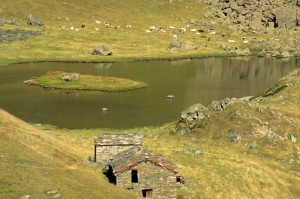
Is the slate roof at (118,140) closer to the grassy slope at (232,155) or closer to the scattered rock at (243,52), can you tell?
the grassy slope at (232,155)

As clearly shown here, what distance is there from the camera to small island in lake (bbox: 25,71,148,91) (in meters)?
112

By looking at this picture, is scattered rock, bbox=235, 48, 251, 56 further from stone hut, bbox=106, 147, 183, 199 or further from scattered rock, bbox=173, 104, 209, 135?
stone hut, bbox=106, 147, 183, 199

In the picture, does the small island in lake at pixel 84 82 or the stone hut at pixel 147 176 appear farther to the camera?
the small island in lake at pixel 84 82

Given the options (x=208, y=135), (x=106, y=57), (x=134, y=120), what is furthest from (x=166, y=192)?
(x=106, y=57)

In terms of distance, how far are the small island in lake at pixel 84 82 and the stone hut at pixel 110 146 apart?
209ft

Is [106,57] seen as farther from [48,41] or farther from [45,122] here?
[45,122]

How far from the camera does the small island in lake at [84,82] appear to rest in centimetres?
11162

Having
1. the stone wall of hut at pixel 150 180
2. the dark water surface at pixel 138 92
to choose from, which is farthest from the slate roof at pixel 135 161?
the dark water surface at pixel 138 92

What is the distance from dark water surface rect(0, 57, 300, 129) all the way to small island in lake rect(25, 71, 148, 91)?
333cm

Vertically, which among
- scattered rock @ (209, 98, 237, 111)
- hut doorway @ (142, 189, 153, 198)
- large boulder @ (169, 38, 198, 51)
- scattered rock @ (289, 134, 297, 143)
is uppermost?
large boulder @ (169, 38, 198, 51)

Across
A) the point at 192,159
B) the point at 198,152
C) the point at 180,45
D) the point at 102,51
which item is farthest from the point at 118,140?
the point at 180,45

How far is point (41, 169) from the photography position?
40.1m

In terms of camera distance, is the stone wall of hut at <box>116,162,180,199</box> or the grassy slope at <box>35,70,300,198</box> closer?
the stone wall of hut at <box>116,162,180,199</box>

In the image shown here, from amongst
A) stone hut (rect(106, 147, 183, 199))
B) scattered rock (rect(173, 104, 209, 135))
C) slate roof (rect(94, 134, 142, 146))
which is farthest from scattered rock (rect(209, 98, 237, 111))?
stone hut (rect(106, 147, 183, 199))
